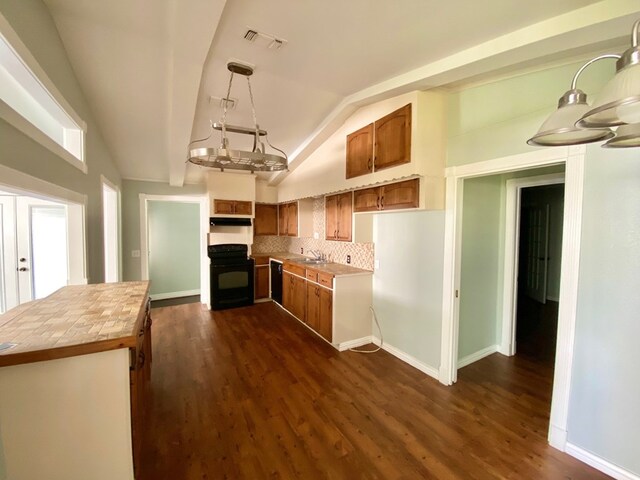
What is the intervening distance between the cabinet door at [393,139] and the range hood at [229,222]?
10.1 feet

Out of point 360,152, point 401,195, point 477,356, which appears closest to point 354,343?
point 477,356

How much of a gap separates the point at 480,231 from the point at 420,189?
1.04 metres

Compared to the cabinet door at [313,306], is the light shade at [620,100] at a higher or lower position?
higher

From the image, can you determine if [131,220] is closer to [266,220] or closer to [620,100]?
[266,220]

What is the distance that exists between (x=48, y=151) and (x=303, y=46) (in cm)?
189

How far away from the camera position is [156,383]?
2.64m

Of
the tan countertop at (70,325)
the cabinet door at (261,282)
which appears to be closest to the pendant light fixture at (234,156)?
the tan countertop at (70,325)

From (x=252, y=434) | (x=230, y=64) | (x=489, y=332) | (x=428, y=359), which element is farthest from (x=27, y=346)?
(x=489, y=332)

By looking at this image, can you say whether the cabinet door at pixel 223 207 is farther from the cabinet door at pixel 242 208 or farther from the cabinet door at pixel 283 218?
the cabinet door at pixel 283 218

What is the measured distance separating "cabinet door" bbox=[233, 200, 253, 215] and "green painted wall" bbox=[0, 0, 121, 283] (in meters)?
2.10

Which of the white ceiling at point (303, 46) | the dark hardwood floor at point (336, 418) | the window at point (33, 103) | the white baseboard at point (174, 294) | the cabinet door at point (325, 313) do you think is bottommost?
the dark hardwood floor at point (336, 418)

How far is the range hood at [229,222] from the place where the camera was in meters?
4.94

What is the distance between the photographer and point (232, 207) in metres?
5.04

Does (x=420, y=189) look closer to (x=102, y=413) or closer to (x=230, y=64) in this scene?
(x=230, y=64)
